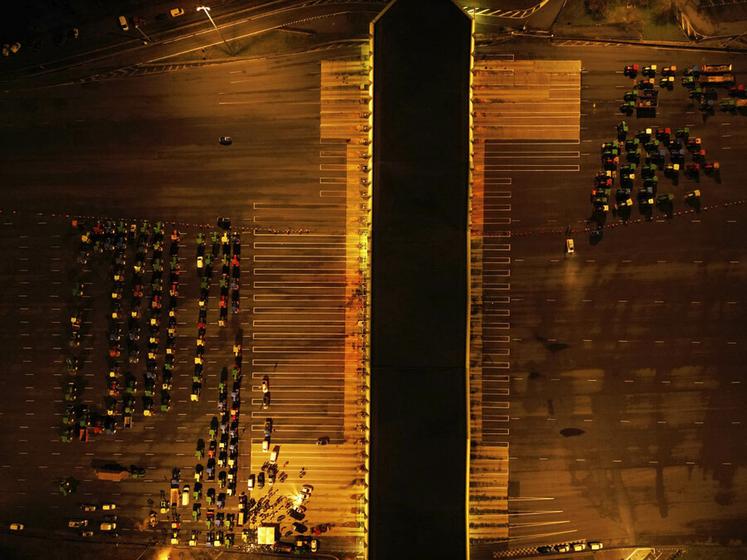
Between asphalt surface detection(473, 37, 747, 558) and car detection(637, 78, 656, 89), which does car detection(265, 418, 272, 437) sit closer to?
asphalt surface detection(473, 37, 747, 558)

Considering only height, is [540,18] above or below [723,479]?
above

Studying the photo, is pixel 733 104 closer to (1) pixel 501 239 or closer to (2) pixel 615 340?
(2) pixel 615 340

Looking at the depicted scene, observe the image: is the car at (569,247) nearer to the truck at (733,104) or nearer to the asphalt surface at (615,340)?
the asphalt surface at (615,340)

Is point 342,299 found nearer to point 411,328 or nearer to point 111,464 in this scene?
point 411,328

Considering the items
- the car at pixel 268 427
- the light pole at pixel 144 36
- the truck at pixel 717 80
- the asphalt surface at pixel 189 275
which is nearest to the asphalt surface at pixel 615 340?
the truck at pixel 717 80

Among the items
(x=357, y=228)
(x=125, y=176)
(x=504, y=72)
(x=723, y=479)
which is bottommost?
(x=723, y=479)

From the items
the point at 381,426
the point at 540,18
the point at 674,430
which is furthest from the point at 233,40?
the point at 674,430

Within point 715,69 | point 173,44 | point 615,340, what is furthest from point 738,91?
point 173,44
